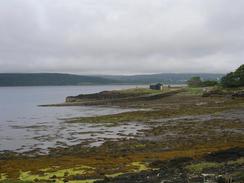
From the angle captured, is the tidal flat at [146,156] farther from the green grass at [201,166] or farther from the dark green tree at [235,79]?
the dark green tree at [235,79]

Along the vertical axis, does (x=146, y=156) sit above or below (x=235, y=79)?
below

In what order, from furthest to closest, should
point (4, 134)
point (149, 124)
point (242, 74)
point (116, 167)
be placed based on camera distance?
point (242, 74)
point (149, 124)
point (4, 134)
point (116, 167)

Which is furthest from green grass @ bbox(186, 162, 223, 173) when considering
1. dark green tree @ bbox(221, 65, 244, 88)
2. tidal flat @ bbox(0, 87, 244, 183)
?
dark green tree @ bbox(221, 65, 244, 88)

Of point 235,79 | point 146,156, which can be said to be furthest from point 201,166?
point 235,79

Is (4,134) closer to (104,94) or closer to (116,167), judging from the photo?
(116,167)

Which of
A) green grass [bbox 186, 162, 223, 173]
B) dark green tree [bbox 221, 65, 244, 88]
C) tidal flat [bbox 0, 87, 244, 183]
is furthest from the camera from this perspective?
dark green tree [bbox 221, 65, 244, 88]

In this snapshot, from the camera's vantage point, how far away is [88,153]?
29.1 m

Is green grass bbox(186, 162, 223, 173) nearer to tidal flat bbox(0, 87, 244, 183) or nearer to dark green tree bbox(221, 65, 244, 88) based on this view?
tidal flat bbox(0, 87, 244, 183)

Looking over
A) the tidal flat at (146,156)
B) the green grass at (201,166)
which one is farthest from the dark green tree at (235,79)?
the green grass at (201,166)

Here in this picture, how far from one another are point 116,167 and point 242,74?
71.6 metres

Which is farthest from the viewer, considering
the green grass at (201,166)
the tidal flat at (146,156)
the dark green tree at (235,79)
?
the dark green tree at (235,79)

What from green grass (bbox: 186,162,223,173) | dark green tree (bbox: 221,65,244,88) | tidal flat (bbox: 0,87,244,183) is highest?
dark green tree (bbox: 221,65,244,88)

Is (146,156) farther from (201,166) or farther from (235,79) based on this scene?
(235,79)

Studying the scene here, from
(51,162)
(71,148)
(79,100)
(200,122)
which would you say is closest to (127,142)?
(71,148)
